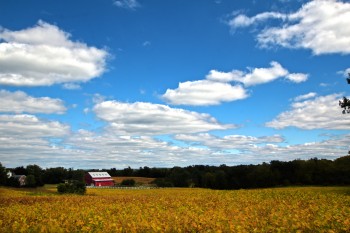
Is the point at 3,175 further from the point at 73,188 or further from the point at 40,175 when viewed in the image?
the point at 73,188

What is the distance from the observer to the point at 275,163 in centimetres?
8700

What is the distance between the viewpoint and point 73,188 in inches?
2328

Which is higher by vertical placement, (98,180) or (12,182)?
(98,180)

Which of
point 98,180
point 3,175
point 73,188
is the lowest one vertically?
point 73,188

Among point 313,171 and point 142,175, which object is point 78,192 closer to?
point 313,171

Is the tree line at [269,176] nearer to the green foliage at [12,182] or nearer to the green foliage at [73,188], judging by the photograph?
the green foliage at [12,182]

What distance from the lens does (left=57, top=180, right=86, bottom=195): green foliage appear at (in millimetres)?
58675

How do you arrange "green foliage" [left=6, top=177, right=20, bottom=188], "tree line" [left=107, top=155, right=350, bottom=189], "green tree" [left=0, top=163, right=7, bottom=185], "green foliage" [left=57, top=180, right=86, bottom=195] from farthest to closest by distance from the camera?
"green foliage" [left=6, top=177, right=20, bottom=188] → "green tree" [left=0, top=163, right=7, bottom=185] → "tree line" [left=107, top=155, right=350, bottom=189] → "green foliage" [left=57, top=180, right=86, bottom=195]

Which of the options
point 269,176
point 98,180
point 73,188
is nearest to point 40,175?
point 98,180

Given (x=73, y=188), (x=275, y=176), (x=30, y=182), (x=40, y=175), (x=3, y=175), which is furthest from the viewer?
(x=40, y=175)

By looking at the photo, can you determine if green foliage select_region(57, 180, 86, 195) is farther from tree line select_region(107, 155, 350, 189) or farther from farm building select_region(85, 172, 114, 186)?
farm building select_region(85, 172, 114, 186)

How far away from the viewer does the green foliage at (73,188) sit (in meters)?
58.7

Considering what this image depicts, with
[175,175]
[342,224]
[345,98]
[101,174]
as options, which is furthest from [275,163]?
[342,224]

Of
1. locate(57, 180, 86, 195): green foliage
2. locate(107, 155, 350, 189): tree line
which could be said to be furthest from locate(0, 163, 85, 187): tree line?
locate(57, 180, 86, 195): green foliage
